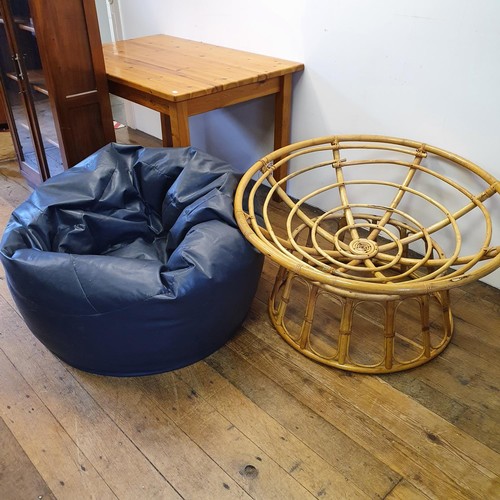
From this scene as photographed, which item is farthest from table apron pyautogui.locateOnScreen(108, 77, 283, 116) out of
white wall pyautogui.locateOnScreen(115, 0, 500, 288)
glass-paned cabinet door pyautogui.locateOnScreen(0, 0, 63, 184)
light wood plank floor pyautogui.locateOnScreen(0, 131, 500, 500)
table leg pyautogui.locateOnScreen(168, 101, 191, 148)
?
light wood plank floor pyautogui.locateOnScreen(0, 131, 500, 500)

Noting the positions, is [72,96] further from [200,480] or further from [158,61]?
[200,480]

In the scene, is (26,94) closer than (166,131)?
Yes

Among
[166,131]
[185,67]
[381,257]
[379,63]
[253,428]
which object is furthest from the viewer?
[166,131]

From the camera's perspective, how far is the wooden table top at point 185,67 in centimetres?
208

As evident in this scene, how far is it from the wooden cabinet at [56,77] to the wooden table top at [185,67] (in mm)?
147

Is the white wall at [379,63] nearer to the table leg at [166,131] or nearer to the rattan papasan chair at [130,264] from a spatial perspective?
the table leg at [166,131]

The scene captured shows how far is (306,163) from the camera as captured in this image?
2.50 meters

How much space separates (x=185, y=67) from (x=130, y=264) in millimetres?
1243

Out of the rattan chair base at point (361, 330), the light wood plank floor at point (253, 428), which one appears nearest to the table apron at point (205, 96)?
the rattan chair base at point (361, 330)

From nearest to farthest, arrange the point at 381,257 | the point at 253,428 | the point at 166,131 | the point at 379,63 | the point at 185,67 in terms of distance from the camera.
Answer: the point at 253,428
the point at 381,257
the point at 379,63
the point at 185,67
the point at 166,131

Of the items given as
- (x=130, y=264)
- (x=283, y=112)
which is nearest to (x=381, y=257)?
(x=130, y=264)

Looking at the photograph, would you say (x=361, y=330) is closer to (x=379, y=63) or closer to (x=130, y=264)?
(x=130, y=264)

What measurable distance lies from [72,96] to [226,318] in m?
1.28

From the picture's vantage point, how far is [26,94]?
239cm
